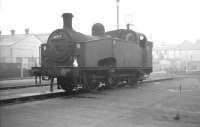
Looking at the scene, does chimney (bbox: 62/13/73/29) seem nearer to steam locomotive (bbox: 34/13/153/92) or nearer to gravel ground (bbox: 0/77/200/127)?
steam locomotive (bbox: 34/13/153/92)

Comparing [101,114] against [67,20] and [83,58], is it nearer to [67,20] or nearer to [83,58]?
[83,58]

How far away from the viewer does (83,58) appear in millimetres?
11867

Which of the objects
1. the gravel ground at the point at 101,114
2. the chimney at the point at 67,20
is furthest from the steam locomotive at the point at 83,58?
the gravel ground at the point at 101,114

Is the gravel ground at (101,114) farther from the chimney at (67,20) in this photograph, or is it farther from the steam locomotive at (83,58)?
the chimney at (67,20)

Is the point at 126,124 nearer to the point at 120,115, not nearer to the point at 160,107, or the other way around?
the point at 120,115

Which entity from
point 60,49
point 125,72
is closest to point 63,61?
point 60,49

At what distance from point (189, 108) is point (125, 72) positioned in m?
6.91

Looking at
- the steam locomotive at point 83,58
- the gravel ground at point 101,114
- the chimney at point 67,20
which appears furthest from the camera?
the chimney at point 67,20

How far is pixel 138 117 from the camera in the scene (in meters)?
7.16

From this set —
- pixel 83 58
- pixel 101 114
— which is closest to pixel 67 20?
pixel 83 58

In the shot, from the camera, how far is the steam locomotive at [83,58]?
1174 cm

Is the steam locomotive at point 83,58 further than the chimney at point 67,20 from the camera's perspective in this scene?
No

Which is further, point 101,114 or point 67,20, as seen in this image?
point 67,20

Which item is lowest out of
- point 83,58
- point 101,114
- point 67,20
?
point 101,114
